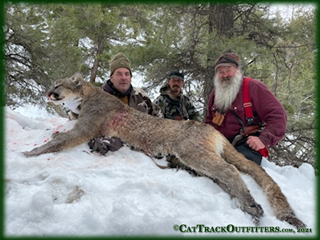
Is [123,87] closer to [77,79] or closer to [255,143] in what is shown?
[77,79]

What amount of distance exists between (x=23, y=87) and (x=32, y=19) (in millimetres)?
Answer: 2716

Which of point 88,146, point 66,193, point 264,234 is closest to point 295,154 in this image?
point 264,234

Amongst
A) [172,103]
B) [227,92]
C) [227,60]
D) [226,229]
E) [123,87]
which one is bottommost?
[226,229]

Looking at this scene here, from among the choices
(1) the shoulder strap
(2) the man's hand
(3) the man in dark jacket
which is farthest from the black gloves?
(1) the shoulder strap

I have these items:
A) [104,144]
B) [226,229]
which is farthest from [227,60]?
[226,229]

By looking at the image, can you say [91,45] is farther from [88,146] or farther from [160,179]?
[160,179]

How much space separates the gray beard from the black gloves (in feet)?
7.90

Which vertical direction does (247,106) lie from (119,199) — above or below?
above

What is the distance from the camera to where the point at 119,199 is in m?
3.00

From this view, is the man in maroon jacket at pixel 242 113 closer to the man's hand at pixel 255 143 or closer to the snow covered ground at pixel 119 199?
the man's hand at pixel 255 143

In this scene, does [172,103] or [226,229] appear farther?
[172,103]

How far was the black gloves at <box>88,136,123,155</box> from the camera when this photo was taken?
4336 mm

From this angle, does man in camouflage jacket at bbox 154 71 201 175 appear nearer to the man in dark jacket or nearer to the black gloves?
the man in dark jacket

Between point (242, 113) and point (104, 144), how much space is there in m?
2.88
